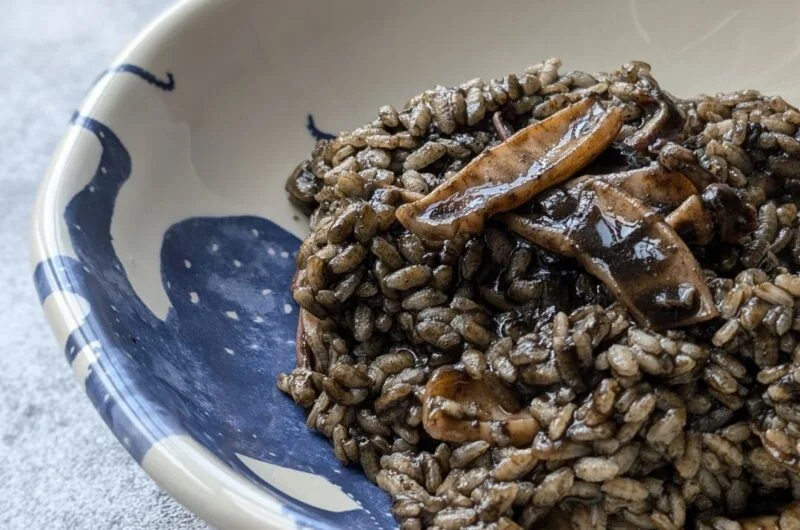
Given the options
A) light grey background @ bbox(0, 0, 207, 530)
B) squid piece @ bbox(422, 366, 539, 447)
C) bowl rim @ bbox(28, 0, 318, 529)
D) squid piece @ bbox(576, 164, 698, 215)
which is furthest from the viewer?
light grey background @ bbox(0, 0, 207, 530)

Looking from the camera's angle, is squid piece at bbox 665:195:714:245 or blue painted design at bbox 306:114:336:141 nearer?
squid piece at bbox 665:195:714:245

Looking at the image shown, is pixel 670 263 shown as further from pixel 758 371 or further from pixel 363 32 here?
pixel 363 32

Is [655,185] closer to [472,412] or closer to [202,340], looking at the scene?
[472,412]

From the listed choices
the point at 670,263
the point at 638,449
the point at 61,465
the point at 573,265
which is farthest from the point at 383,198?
the point at 61,465

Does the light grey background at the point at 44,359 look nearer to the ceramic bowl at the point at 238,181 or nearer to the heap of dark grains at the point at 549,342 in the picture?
the ceramic bowl at the point at 238,181

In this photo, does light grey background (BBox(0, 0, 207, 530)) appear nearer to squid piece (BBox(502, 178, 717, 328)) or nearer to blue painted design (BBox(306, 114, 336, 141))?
blue painted design (BBox(306, 114, 336, 141))

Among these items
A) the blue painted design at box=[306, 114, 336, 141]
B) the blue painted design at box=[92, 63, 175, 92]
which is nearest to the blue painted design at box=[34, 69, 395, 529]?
the blue painted design at box=[92, 63, 175, 92]
